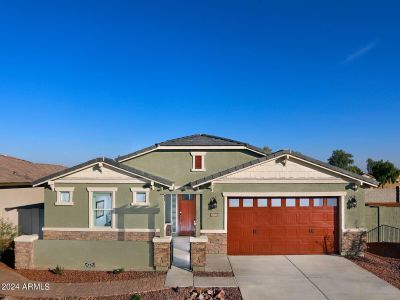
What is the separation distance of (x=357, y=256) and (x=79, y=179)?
11.6 m

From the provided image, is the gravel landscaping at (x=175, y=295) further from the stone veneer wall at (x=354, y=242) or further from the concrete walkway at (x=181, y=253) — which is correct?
the stone veneer wall at (x=354, y=242)

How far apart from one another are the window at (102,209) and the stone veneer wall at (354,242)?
9.51 meters

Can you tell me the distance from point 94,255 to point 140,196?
9.41ft

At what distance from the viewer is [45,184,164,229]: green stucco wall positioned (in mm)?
13391

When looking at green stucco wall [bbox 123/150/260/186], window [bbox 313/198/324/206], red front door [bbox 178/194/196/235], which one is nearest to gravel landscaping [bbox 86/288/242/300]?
window [bbox 313/198/324/206]

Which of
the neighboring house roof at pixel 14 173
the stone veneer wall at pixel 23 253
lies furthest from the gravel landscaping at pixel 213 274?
the neighboring house roof at pixel 14 173

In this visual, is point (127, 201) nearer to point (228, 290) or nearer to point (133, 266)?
point (133, 266)

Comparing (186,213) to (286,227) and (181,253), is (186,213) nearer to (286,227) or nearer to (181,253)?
(181,253)

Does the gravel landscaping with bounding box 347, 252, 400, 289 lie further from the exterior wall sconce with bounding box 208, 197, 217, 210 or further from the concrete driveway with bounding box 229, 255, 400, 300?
the exterior wall sconce with bounding box 208, 197, 217, 210

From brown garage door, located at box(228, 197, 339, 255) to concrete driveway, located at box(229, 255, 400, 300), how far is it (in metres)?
0.51

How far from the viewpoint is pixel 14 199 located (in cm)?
1617

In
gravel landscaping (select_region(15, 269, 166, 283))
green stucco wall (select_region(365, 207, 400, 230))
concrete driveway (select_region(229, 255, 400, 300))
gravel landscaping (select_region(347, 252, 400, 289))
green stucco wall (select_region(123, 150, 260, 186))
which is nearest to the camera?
concrete driveway (select_region(229, 255, 400, 300))

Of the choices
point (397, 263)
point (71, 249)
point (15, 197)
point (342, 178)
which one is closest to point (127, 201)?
point (71, 249)

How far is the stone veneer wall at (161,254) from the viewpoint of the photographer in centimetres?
1138
